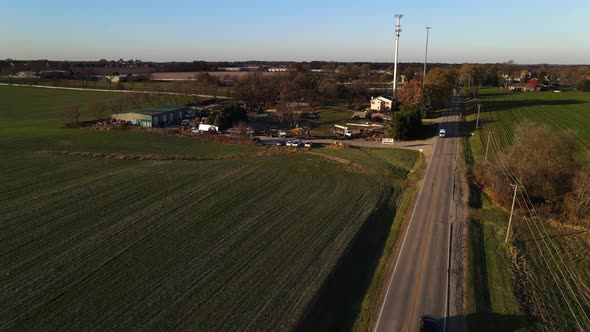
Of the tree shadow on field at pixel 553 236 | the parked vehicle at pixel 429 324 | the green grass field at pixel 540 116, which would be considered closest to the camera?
the parked vehicle at pixel 429 324

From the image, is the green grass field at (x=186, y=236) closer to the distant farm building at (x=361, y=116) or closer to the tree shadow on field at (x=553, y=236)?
the tree shadow on field at (x=553, y=236)

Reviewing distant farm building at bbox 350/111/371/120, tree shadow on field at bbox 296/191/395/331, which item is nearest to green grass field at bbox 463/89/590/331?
tree shadow on field at bbox 296/191/395/331

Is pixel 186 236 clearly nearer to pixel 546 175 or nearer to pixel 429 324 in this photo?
pixel 429 324

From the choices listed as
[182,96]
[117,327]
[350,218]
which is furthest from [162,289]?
[182,96]

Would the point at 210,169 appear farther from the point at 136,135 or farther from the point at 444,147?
the point at 444,147

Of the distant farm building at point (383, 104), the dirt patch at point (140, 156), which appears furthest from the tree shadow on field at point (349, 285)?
the distant farm building at point (383, 104)

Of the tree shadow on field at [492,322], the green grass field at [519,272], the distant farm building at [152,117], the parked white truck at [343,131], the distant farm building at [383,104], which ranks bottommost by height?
the tree shadow on field at [492,322]

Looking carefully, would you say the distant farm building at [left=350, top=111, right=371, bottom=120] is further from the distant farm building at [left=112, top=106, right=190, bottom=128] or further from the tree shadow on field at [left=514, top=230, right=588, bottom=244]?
the tree shadow on field at [left=514, top=230, right=588, bottom=244]
